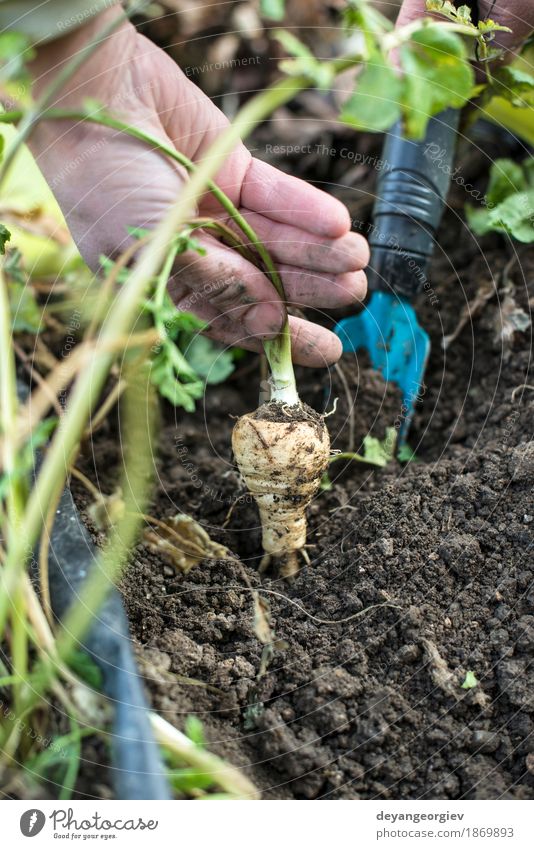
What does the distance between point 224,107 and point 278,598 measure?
1485 mm

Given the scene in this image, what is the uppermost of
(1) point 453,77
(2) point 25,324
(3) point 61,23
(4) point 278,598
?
(1) point 453,77

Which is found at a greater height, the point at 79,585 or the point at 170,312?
the point at 170,312

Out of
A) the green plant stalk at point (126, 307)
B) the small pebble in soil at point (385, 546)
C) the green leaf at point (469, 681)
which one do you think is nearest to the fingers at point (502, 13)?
the green plant stalk at point (126, 307)

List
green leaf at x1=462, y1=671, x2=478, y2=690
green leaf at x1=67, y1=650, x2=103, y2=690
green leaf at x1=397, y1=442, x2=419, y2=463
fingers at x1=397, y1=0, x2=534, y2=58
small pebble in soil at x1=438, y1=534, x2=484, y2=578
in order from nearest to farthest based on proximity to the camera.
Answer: green leaf at x1=67, y1=650, x2=103, y2=690, green leaf at x1=462, y1=671, x2=478, y2=690, small pebble in soil at x1=438, y1=534, x2=484, y2=578, fingers at x1=397, y1=0, x2=534, y2=58, green leaf at x1=397, y1=442, x2=419, y2=463

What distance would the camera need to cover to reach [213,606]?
1.09m

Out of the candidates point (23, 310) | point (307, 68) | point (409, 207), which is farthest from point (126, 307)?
point (23, 310)

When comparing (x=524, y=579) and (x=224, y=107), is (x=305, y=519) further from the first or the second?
(x=224, y=107)

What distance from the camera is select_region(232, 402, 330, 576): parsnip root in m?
1.08

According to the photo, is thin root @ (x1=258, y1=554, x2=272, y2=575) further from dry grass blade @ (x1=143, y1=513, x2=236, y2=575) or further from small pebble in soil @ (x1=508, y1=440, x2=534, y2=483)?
small pebble in soil @ (x1=508, y1=440, x2=534, y2=483)

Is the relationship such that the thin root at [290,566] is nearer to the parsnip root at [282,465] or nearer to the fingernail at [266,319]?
the parsnip root at [282,465]

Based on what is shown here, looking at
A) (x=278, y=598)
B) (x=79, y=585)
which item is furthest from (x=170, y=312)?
(x=278, y=598)

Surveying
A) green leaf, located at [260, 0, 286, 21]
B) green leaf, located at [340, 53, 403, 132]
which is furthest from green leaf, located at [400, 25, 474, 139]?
green leaf, located at [260, 0, 286, 21]

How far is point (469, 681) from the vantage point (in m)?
0.94

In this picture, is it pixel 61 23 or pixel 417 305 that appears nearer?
pixel 61 23
